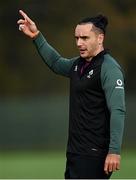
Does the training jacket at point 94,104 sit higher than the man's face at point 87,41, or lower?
lower

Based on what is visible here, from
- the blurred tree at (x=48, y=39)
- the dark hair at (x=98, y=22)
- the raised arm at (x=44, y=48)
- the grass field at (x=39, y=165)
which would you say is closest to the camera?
the dark hair at (x=98, y=22)

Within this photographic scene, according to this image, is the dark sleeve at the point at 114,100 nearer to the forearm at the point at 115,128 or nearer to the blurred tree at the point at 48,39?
the forearm at the point at 115,128

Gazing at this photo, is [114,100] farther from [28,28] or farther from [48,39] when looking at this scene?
[48,39]

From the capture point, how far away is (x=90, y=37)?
229 inches

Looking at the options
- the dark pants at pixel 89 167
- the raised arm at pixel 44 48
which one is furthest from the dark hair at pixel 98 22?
the dark pants at pixel 89 167

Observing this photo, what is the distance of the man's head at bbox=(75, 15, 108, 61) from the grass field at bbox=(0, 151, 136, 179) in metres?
4.42

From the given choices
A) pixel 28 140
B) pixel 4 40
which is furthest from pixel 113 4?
pixel 28 140

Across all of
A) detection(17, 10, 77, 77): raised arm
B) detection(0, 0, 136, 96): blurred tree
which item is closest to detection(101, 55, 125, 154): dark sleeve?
detection(17, 10, 77, 77): raised arm

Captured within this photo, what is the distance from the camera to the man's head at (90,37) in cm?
580

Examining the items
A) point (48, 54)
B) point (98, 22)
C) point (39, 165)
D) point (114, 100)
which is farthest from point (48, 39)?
point (114, 100)

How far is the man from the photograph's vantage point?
558cm

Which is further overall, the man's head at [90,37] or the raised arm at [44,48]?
the raised arm at [44,48]

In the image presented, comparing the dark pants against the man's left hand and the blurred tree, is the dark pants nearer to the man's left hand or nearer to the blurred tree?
the man's left hand

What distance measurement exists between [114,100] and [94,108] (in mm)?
184
